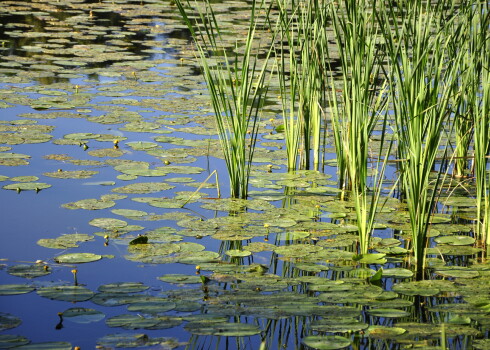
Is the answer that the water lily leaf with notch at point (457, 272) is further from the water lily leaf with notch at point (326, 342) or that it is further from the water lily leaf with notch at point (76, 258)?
the water lily leaf with notch at point (76, 258)

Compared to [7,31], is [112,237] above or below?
below

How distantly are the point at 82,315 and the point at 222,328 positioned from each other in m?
0.53

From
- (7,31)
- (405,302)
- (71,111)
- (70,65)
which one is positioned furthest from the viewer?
(7,31)

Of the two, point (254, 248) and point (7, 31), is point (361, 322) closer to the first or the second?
point (254, 248)

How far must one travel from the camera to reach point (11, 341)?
8.87ft

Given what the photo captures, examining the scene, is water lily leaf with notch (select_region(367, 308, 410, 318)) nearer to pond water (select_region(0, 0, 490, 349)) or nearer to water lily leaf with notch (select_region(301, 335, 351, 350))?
pond water (select_region(0, 0, 490, 349))

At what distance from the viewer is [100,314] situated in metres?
2.93

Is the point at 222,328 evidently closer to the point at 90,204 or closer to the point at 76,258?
the point at 76,258

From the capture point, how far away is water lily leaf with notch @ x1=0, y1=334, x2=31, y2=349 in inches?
105

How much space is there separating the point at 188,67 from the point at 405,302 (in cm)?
492

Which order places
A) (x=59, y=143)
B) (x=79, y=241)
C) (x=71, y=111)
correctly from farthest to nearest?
1. (x=71, y=111)
2. (x=59, y=143)
3. (x=79, y=241)

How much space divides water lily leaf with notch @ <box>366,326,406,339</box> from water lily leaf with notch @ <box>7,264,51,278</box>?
1.37 m

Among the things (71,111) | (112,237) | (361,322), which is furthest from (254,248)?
(71,111)

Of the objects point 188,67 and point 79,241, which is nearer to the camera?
point 79,241
